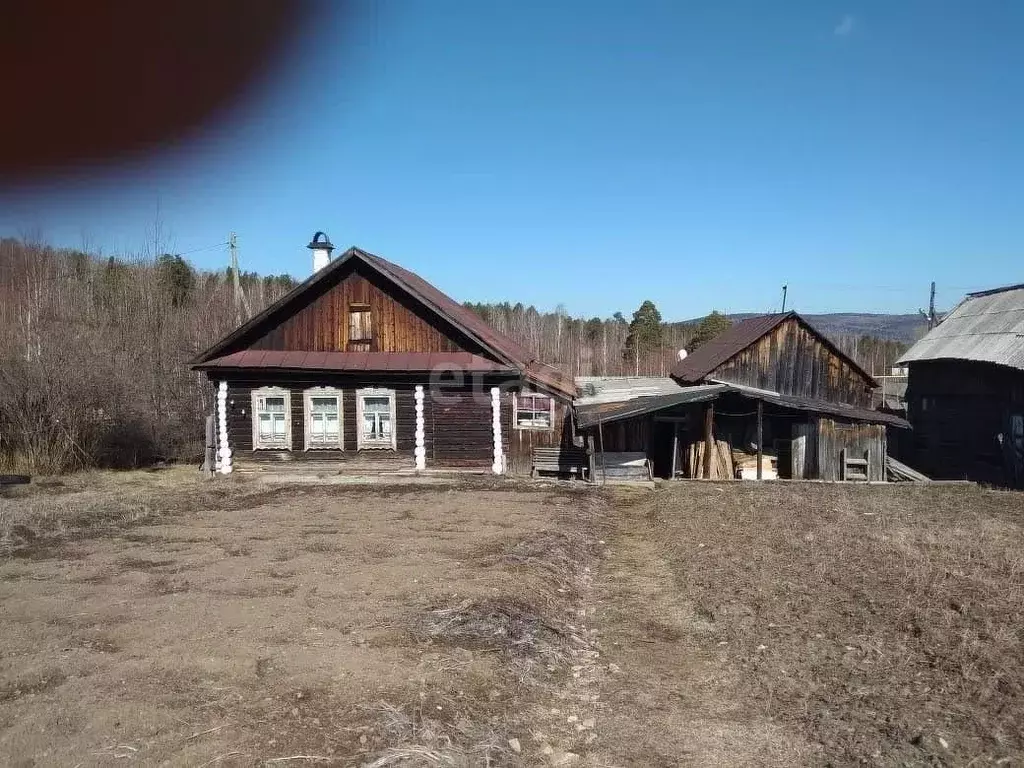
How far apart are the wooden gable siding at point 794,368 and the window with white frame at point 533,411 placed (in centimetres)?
610

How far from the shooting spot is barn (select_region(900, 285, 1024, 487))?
69.3 ft

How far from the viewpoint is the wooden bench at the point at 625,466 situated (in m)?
17.9

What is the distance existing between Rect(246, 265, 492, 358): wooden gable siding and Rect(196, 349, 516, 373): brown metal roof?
198mm

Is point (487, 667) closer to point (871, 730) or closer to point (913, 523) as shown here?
point (871, 730)

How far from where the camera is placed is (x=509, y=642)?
6855 millimetres

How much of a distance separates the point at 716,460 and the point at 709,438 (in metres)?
0.84

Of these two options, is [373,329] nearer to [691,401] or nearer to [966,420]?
[691,401]

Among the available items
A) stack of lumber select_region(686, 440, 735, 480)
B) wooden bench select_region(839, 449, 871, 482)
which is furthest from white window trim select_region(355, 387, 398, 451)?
wooden bench select_region(839, 449, 871, 482)

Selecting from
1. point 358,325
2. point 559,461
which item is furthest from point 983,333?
point 358,325

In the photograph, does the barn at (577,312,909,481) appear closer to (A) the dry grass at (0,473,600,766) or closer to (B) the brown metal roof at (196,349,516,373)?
(B) the brown metal roof at (196,349,516,373)

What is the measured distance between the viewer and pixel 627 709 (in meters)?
5.70

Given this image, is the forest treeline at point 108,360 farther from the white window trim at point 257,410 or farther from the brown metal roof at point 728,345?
the brown metal roof at point 728,345

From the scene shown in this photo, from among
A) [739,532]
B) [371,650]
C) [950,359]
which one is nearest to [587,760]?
[371,650]

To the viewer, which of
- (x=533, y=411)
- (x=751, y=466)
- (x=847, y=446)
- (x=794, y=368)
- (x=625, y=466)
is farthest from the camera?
(x=794, y=368)
